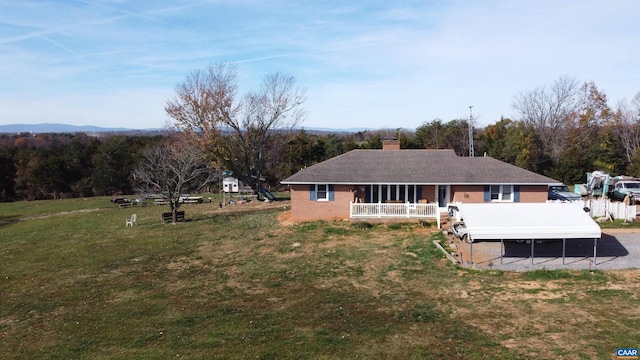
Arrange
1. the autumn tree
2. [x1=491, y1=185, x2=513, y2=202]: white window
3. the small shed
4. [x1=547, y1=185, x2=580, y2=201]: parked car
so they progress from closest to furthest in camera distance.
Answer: [x1=491, y1=185, x2=513, y2=202]: white window → [x1=547, y1=185, x2=580, y2=201]: parked car → the small shed → the autumn tree

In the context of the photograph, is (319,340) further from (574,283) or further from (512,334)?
(574,283)

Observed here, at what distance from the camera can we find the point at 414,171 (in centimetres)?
2823

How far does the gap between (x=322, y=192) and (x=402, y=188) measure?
4.99 m

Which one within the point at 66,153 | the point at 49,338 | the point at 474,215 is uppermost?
the point at 66,153

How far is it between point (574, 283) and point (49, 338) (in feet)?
53.9

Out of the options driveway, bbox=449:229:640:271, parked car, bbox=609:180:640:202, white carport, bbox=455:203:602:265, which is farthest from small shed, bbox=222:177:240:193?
parked car, bbox=609:180:640:202

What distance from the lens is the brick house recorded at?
26.6 m

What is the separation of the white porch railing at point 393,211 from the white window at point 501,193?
4.03 meters

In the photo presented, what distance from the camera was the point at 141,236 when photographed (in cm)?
2608

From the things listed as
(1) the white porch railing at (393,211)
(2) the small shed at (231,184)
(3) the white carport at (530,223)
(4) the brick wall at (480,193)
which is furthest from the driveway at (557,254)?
(2) the small shed at (231,184)

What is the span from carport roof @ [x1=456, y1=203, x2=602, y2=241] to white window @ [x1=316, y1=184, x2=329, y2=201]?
10.4m

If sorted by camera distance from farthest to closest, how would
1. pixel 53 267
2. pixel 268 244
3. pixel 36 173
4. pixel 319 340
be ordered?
pixel 36 173 → pixel 268 244 → pixel 53 267 → pixel 319 340

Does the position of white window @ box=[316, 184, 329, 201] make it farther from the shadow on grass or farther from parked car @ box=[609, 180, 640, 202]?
the shadow on grass

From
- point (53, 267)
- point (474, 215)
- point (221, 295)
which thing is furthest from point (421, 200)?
point (53, 267)
